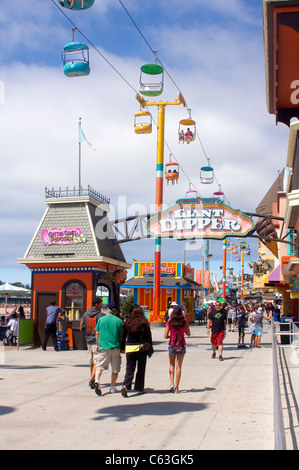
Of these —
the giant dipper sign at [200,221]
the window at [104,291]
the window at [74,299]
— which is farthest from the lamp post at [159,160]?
the window at [74,299]

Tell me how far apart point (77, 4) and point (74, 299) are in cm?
1105

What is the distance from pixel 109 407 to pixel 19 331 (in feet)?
35.2

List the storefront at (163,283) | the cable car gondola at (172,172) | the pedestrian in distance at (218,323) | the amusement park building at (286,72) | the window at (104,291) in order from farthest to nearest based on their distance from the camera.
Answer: the storefront at (163,283), the cable car gondola at (172,172), the window at (104,291), the pedestrian in distance at (218,323), the amusement park building at (286,72)

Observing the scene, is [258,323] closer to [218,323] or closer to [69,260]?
[218,323]

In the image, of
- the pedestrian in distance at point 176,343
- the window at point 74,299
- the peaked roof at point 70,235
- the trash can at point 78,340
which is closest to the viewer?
the pedestrian in distance at point 176,343

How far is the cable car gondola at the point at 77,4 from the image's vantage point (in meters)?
11.2

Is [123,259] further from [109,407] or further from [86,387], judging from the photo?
[109,407]

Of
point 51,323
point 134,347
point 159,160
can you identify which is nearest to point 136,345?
point 134,347

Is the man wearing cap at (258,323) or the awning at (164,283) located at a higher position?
the awning at (164,283)

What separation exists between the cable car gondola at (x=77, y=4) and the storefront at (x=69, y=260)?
31.2 feet

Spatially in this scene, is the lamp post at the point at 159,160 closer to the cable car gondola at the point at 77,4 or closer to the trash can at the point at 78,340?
the trash can at the point at 78,340

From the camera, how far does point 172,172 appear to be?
29422mm
